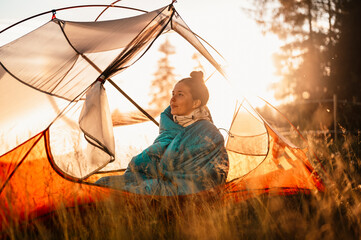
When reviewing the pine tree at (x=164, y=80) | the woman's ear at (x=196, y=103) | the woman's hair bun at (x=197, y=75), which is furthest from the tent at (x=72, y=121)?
the pine tree at (x=164, y=80)

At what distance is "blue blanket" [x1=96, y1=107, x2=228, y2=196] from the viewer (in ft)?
7.84

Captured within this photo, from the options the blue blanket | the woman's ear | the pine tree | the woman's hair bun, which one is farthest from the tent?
the pine tree

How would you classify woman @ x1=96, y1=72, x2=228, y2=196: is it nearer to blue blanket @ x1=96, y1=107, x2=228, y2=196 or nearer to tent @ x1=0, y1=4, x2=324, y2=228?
blue blanket @ x1=96, y1=107, x2=228, y2=196

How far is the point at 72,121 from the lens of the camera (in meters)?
2.85

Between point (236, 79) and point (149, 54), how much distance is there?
120cm

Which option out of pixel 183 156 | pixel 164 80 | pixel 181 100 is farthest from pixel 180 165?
pixel 164 80

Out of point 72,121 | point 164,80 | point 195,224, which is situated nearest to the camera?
point 195,224

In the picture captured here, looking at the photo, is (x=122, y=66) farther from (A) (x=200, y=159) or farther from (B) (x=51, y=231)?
(B) (x=51, y=231)

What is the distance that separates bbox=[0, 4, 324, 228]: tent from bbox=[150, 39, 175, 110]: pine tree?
2.24 ft

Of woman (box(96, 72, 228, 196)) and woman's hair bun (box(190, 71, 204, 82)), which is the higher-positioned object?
woman's hair bun (box(190, 71, 204, 82))

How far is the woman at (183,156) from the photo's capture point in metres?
2.42

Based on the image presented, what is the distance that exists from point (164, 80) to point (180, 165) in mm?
1565

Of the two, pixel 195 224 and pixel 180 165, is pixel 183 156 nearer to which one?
pixel 180 165

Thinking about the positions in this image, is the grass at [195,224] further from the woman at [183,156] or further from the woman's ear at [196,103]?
the woman's ear at [196,103]
